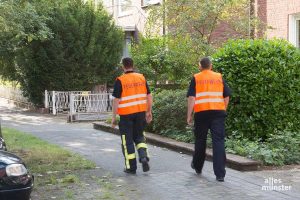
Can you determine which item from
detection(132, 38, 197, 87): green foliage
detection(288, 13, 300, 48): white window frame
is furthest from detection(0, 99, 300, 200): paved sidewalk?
detection(288, 13, 300, 48): white window frame

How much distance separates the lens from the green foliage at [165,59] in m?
14.8

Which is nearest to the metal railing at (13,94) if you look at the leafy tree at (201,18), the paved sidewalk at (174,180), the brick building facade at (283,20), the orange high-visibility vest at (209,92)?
the leafy tree at (201,18)

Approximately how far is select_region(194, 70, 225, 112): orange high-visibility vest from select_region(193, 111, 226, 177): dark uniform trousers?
0.41ft

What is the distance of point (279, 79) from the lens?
393 inches

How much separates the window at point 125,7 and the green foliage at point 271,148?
53.1 ft

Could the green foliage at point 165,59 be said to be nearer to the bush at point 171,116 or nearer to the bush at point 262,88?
the bush at point 171,116

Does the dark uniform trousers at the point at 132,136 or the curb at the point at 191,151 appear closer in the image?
the dark uniform trousers at the point at 132,136

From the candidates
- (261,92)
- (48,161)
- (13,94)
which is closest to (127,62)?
(48,161)

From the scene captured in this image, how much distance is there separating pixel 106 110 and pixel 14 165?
15.2 meters

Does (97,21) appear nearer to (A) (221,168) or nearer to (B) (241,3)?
(B) (241,3)

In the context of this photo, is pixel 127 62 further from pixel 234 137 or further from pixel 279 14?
pixel 279 14

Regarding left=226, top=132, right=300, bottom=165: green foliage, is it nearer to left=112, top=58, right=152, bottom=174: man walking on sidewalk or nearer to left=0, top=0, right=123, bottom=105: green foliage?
left=112, top=58, right=152, bottom=174: man walking on sidewalk

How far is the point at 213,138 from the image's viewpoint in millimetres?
7711

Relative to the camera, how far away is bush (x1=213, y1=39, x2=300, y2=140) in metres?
9.91
